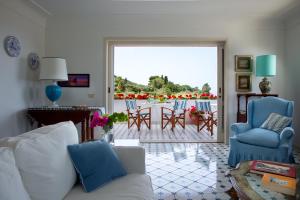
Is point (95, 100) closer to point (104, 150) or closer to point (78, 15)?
point (78, 15)

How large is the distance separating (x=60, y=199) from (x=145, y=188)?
0.51 m

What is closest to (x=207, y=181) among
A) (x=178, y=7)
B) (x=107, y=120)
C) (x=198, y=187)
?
(x=198, y=187)

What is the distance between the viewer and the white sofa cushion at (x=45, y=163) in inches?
39.4

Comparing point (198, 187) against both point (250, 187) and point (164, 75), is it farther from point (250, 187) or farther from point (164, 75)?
point (164, 75)

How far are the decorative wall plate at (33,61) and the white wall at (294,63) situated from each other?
179 inches

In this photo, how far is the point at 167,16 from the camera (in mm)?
→ 3916

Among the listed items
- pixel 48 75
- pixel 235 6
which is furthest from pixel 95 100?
pixel 235 6

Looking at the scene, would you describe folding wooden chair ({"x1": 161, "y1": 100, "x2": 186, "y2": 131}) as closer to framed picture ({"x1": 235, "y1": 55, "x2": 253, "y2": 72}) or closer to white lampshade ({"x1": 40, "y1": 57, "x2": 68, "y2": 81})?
framed picture ({"x1": 235, "y1": 55, "x2": 253, "y2": 72})

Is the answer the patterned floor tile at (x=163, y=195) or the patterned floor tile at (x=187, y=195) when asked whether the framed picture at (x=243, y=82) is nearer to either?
the patterned floor tile at (x=187, y=195)

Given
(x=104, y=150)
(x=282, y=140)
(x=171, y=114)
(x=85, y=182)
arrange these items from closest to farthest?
(x=85, y=182)
(x=104, y=150)
(x=282, y=140)
(x=171, y=114)

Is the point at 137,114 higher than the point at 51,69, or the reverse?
the point at 51,69

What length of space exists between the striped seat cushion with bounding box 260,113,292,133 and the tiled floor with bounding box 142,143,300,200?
2.32ft

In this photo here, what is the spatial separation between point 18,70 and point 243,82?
3.81 metres

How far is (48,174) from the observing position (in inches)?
42.6
